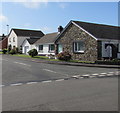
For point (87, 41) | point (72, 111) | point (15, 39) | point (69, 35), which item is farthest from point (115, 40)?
point (15, 39)

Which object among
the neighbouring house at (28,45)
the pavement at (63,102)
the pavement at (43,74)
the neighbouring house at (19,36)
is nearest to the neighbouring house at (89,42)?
the pavement at (43,74)

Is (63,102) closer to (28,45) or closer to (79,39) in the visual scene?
(79,39)

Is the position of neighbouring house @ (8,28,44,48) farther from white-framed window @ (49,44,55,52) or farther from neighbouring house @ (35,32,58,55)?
white-framed window @ (49,44,55,52)

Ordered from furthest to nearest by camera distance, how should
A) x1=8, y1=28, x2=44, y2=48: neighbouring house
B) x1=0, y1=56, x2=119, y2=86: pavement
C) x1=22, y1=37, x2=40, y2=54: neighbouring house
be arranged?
1. x1=8, y1=28, x2=44, y2=48: neighbouring house
2. x1=22, y1=37, x2=40, y2=54: neighbouring house
3. x1=0, y1=56, x2=119, y2=86: pavement

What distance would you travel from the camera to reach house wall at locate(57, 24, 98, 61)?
22.0 meters

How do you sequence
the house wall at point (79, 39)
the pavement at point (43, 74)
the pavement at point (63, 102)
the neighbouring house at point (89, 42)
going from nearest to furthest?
the pavement at point (63, 102), the pavement at point (43, 74), the neighbouring house at point (89, 42), the house wall at point (79, 39)

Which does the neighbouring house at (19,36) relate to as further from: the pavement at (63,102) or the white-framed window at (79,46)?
the pavement at (63,102)

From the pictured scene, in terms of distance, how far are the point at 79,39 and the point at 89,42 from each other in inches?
82.2

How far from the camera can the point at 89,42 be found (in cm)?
2248

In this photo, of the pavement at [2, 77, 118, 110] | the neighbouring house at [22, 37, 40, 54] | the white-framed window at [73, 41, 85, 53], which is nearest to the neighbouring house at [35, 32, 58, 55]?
the neighbouring house at [22, 37, 40, 54]

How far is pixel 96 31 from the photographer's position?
23750mm

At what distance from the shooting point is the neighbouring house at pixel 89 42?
856 inches

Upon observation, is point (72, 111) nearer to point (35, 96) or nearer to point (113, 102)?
point (113, 102)

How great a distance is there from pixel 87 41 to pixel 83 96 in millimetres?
17386
